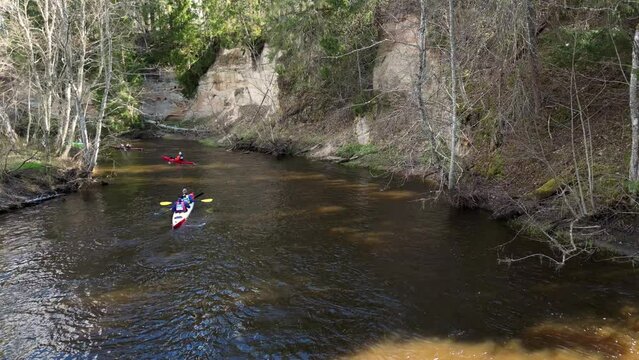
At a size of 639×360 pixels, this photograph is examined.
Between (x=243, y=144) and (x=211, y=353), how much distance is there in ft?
83.0

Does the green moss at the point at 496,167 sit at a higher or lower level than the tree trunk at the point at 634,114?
lower

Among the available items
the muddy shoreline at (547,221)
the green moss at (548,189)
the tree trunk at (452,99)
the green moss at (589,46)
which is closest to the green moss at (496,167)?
the muddy shoreline at (547,221)

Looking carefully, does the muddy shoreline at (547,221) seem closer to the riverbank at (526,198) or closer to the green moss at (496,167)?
the riverbank at (526,198)

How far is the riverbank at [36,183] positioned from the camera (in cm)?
1667

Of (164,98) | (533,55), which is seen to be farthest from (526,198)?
(164,98)

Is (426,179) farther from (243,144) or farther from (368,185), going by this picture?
(243,144)

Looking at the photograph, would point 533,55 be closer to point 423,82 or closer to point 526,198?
point 423,82

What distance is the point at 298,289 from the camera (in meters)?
9.41

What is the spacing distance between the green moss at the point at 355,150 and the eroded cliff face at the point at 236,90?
10.3 metres

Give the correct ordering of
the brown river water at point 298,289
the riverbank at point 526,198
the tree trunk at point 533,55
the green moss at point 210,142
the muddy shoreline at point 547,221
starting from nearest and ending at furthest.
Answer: the brown river water at point 298,289
the muddy shoreline at point 547,221
the riverbank at point 526,198
the tree trunk at point 533,55
the green moss at point 210,142

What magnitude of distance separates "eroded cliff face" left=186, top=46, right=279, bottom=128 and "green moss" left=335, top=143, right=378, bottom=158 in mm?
10318

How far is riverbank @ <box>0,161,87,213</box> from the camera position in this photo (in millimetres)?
16672

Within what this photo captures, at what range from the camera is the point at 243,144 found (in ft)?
104

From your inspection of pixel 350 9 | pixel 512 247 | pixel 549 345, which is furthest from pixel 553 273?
pixel 350 9
